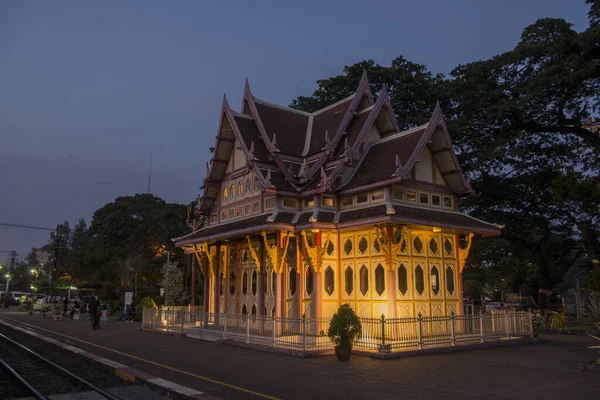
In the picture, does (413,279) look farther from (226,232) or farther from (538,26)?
(538,26)

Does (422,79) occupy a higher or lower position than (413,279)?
higher

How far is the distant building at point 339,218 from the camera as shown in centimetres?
1834

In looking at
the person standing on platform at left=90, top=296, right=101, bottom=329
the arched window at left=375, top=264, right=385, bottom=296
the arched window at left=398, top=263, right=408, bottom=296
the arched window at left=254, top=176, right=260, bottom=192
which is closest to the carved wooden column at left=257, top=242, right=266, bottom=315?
the arched window at left=254, top=176, right=260, bottom=192

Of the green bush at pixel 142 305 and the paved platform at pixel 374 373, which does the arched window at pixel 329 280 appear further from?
the green bush at pixel 142 305

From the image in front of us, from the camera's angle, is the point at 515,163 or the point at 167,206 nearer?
the point at 515,163

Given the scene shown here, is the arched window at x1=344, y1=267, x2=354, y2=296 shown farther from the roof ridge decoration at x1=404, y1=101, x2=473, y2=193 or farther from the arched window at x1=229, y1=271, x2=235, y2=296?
the arched window at x1=229, y1=271, x2=235, y2=296

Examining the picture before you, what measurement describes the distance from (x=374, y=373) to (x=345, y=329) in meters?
2.45

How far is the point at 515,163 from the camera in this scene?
32.6 meters

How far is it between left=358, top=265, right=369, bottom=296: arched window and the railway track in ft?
32.4

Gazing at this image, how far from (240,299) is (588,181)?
18.8 metres

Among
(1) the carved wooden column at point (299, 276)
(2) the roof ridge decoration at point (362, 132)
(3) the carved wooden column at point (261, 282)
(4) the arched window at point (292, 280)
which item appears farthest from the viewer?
(3) the carved wooden column at point (261, 282)

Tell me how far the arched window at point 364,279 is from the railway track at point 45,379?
9864 millimetres

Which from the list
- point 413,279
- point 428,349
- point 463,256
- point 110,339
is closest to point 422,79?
point 463,256

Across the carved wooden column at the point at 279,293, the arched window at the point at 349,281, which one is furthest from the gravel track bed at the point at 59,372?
the arched window at the point at 349,281
